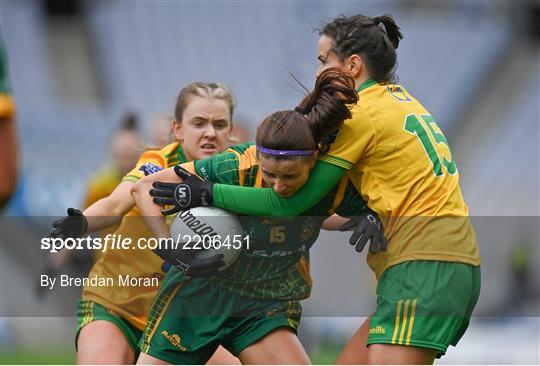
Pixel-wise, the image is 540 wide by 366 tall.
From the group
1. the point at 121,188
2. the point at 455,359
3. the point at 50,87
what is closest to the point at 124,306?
the point at 121,188

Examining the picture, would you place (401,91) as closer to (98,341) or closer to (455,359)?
(98,341)

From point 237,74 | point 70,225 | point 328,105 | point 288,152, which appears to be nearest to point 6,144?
point 288,152

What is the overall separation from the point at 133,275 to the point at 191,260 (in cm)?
81

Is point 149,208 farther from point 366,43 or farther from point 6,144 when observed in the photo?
point 6,144

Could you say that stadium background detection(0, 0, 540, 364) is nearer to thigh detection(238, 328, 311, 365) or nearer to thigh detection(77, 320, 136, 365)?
thigh detection(77, 320, 136, 365)

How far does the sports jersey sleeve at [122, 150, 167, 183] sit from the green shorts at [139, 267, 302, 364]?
52 cm

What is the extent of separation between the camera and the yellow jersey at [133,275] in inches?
187

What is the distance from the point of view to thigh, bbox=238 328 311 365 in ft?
13.9

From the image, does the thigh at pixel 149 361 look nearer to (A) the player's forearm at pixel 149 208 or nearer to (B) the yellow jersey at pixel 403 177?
(A) the player's forearm at pixel 149 208

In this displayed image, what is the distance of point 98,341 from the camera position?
4.61 m

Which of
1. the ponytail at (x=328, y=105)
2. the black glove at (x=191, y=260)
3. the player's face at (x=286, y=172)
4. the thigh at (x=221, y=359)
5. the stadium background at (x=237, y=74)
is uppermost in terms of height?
the stadium background at (x=237, y=74)

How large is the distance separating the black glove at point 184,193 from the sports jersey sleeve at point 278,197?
0.05 metres

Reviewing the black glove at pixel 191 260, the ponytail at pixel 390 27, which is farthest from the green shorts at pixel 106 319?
the ponytail at pixel 390 27

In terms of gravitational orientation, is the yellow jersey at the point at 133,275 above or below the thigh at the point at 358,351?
above
